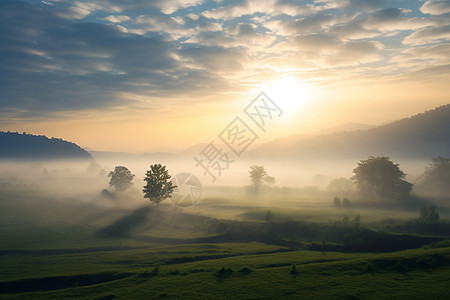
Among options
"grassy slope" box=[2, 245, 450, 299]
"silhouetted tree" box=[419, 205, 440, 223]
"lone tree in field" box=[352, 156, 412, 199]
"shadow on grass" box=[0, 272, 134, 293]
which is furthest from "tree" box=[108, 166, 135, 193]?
"silhouetted tree" box=[419, 205, 440, 223]

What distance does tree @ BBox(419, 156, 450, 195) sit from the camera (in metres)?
124

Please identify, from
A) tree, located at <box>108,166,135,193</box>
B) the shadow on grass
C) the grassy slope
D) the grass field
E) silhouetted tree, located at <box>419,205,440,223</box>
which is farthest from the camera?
tree, located at <box>108,166,135,193</box>

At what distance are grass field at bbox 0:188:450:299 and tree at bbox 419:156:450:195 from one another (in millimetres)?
57712

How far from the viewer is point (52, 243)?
7512cm

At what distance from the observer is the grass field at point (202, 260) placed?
40.5m

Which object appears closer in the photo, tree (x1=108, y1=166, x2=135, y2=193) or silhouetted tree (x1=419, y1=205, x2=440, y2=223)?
silhouetted tree (x1=419, y1=205, x2=440, y2=223)

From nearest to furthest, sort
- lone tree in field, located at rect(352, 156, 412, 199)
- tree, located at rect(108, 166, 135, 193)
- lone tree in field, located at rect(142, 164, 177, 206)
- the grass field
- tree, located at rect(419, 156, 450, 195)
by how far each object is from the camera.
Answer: the grass field, lone tree in field, located at rect(352, 156, 412, 199), lone tree in field, located at rect(142, 164, 177, 206), tree, located at rect(419, 156, 450, 195), tree, located at rect(108, 166, 135, 193)

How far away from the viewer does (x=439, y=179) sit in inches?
5015

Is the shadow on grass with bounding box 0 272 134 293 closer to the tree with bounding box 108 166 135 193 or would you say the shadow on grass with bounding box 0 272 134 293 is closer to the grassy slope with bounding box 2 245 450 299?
the grassy slope with bounding box 2 245 450 299

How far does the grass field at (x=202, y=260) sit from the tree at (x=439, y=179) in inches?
2272

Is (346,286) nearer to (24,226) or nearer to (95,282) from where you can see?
(95,282)

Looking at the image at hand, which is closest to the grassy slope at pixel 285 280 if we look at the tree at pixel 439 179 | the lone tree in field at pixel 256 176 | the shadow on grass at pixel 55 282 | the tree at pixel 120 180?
the shadow on grass at pixel 55 282

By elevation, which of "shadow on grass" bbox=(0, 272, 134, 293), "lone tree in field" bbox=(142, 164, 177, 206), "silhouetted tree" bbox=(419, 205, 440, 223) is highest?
"lone tree in field" bbox=(142, 164, 177, 206)

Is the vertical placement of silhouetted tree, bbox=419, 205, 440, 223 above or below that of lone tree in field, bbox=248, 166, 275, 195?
below
